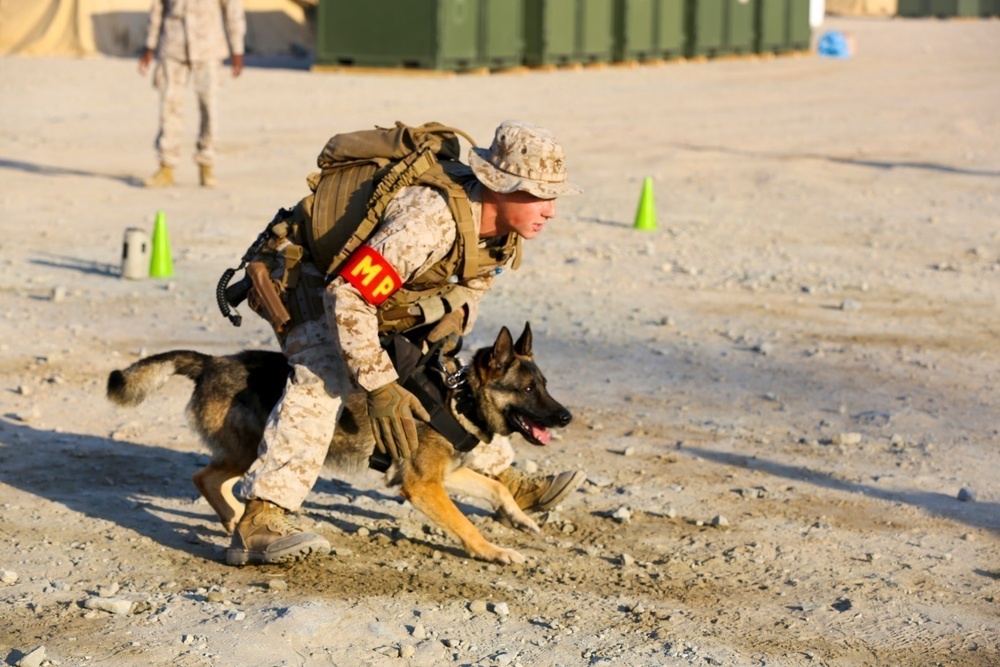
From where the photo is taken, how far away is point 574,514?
614cm

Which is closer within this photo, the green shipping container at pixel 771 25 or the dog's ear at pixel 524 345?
the dog's ear at pixel 524 345

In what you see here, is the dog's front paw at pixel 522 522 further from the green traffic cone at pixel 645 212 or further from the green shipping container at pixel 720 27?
the green shipping container at pixel 720 27

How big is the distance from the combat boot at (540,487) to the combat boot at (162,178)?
8.87 metres

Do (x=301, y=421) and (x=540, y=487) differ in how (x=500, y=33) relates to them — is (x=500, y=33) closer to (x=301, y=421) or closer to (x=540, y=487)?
(x=540, y=487)

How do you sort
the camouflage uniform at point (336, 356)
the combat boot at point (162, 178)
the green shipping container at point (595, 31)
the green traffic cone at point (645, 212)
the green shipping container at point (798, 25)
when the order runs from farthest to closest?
the green shipping container at point (798, 25) < the green shipping container at point (595, 31) < the combat boot at point (162, 178) < the green traffic cone at point (645, 212) < the camouflage uniform at point (336, 356)

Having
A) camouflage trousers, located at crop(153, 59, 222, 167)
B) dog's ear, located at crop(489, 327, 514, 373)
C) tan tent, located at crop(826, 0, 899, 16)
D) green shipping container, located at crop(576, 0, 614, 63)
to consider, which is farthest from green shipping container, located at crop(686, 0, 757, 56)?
dog's ear, located at crop(489, 327, 514, 373)

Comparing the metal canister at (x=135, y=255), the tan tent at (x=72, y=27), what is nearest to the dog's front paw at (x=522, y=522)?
the metal canister at (x=135, y=255)

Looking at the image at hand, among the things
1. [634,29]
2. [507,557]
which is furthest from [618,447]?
[634,29]

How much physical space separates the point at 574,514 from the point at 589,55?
23541 mm

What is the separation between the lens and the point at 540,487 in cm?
599

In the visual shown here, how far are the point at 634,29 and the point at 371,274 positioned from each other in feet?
83.2

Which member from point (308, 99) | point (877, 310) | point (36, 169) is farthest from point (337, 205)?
point (308, 99)

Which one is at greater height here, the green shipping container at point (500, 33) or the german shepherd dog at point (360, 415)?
the green shipping container at point (500, 33)

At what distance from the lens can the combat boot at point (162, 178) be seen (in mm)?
14125
